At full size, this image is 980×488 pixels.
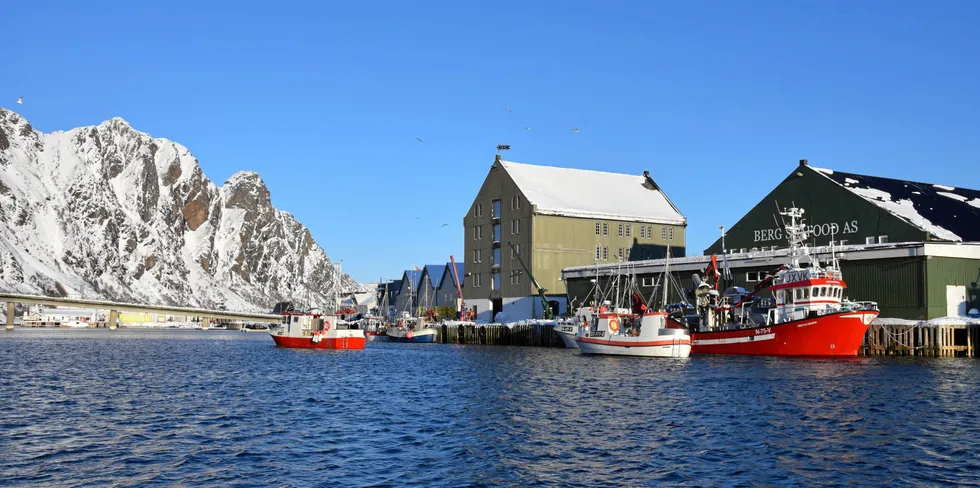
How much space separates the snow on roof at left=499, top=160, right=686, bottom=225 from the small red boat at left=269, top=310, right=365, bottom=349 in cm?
2627

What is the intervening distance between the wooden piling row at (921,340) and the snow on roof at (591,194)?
43635mm

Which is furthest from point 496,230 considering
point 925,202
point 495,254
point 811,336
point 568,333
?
point 811,336

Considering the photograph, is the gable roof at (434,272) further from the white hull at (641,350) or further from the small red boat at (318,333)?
the white hull at (641,350)

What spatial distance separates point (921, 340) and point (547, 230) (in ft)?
153

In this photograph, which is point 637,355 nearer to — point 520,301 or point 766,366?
point 766,366

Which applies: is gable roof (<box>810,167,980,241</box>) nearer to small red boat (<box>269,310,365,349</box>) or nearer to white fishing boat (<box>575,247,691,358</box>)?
white fishing boat (<box>575,247,691,358</box>)

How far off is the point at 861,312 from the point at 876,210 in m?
18.9

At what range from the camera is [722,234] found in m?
87.6

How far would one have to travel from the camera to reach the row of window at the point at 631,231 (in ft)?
359

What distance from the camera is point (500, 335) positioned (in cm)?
10275

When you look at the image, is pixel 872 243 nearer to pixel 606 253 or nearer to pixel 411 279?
pixel 606 253

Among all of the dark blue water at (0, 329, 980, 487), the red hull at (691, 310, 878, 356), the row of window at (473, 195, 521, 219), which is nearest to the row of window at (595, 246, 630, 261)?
the row of window at (473, 195, 521, 219)

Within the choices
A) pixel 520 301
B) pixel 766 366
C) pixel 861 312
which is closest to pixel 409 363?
pixel 766 366

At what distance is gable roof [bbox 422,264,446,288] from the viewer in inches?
5792
